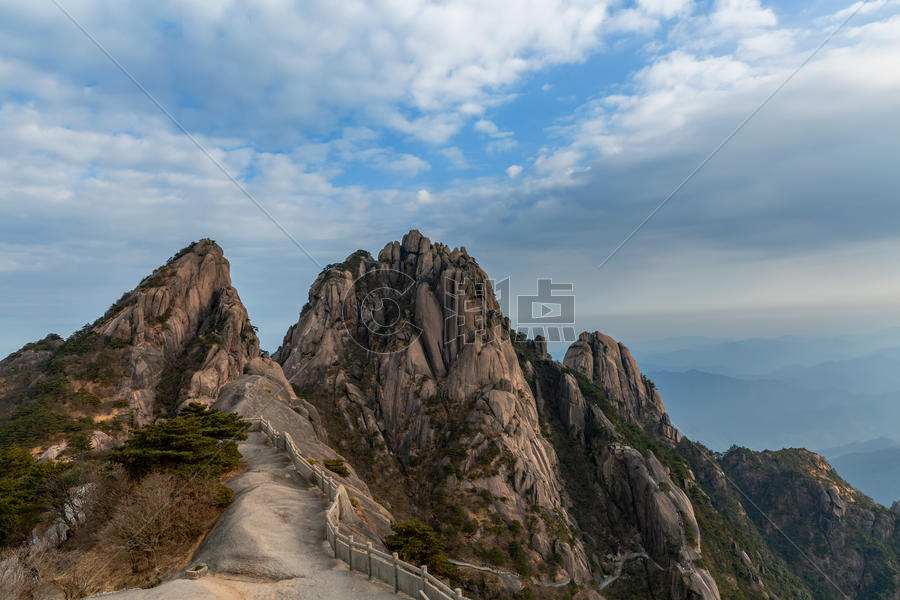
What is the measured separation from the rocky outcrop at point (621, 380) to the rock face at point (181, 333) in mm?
93251

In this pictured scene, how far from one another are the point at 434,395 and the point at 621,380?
7390cm

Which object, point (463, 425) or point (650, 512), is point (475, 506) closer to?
point (463, 425)

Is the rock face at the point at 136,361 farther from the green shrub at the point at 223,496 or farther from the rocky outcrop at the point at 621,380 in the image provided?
the rocky outcrop at the point at 621,380

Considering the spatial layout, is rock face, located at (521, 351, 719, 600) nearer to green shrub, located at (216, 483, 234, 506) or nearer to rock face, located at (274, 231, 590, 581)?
rock face, located at (274, 231, 590, 581)

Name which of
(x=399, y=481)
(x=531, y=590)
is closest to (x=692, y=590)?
(x=531, y=590)

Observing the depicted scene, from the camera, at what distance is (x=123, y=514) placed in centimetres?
2052

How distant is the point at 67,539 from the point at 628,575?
7533 centimetres

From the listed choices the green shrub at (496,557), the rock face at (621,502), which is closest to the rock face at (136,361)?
the green shrub at (496,557)

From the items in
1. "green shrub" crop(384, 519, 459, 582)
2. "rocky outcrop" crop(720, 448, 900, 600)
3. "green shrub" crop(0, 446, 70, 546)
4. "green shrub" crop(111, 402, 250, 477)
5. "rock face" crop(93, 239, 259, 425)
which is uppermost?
"rock face" crop(93, 239, 259, 425)

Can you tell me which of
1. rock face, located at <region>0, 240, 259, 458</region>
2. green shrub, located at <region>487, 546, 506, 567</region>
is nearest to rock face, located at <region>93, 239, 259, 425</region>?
rock face, located at <region>0, 240, 259, 458</region>

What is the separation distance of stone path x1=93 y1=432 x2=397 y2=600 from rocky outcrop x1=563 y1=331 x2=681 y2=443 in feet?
368

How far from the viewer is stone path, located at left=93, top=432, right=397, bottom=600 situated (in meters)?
15.3

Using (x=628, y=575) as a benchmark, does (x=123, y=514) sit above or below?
above

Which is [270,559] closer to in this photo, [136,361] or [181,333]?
[136,361]
